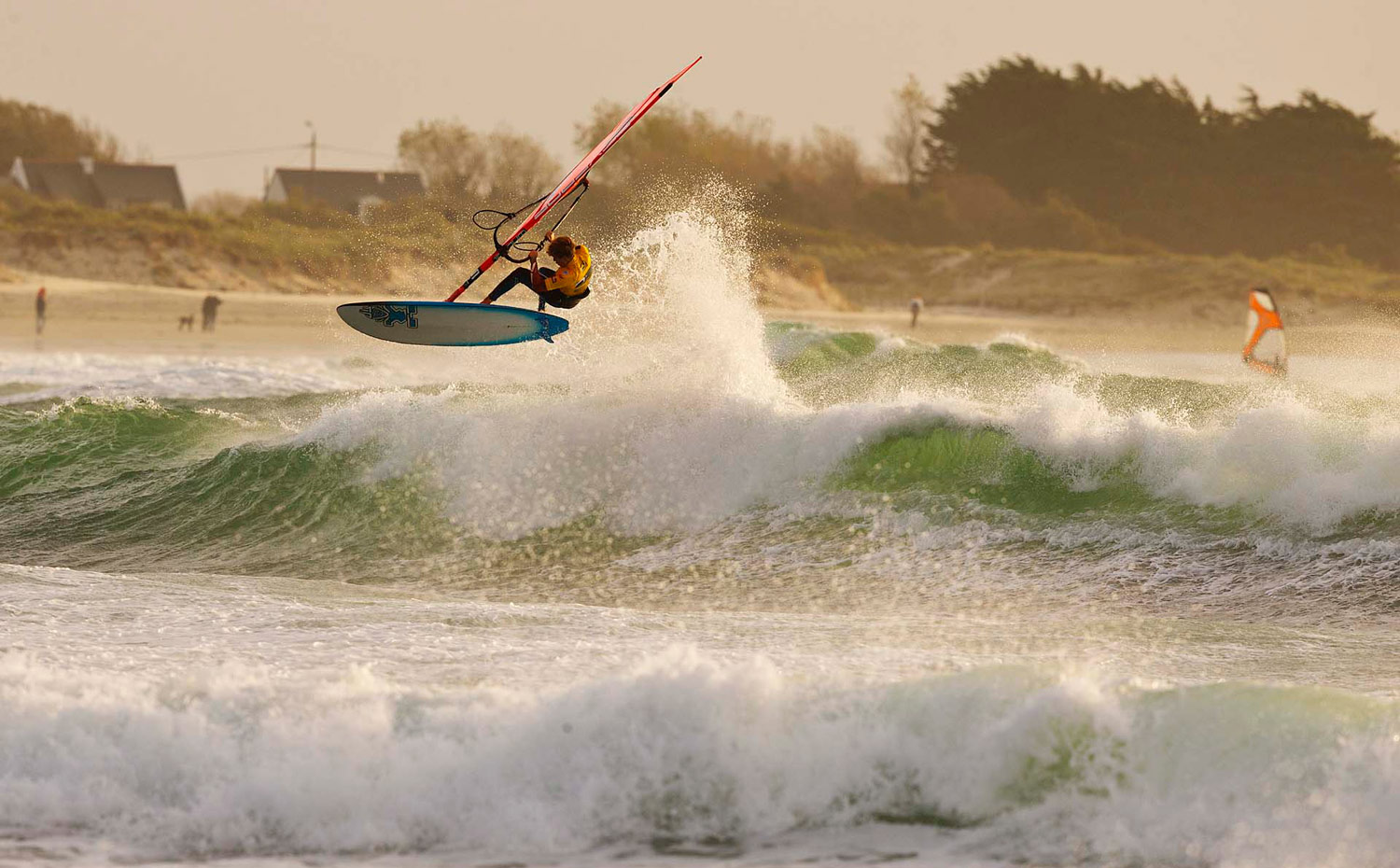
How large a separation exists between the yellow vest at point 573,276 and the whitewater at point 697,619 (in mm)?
1814

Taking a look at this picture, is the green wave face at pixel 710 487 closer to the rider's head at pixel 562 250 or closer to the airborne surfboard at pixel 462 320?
the airborne surfboard at pixel 462 320

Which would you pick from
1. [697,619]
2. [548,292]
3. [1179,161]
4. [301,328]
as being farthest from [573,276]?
[1179,161]

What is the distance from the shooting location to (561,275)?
366 inches

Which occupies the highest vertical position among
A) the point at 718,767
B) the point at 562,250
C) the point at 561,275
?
the point at 562,250

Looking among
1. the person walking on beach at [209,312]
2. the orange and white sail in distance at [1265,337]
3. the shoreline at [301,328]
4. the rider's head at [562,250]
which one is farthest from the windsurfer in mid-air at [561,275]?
the person walking on beach at [209,312]

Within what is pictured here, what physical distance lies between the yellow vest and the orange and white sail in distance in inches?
393

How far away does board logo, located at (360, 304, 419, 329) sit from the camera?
10.1 meters

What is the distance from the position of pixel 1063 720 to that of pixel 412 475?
24.1 ft

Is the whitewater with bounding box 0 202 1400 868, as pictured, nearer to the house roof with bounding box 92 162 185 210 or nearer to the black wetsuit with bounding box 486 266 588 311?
the black wetsuit with bounding box 486 266 588 311

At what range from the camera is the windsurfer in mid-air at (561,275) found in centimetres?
929

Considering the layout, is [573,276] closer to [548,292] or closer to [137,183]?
[548,292]

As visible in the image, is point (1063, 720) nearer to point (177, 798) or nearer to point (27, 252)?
point (177, 798)

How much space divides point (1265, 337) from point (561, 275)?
10725mm

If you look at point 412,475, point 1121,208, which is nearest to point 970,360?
point 412,475
